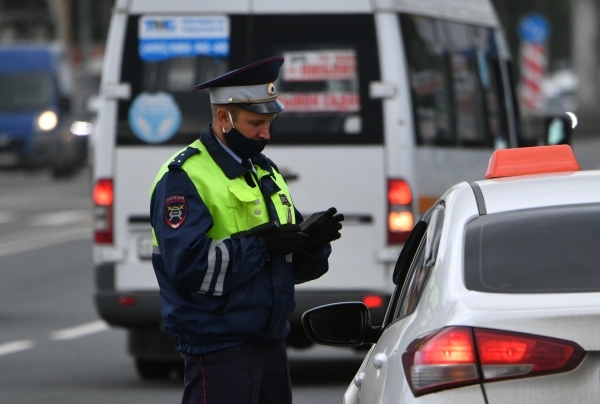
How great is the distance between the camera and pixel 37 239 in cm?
2120

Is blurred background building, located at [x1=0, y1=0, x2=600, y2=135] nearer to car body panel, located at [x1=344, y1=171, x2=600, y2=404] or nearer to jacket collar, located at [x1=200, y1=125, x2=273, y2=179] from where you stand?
jacket collar, located at [x1=200, y1=125, x2=273, y2=179]

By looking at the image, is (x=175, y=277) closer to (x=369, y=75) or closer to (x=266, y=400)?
(x=266, y=400)

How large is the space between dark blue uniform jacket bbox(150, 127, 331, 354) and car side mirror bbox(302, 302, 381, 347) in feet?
0.62

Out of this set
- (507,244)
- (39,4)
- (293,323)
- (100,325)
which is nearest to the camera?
(507,244)

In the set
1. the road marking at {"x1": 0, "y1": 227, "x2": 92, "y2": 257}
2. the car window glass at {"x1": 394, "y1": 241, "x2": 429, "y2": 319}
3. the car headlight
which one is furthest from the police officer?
the car headlight

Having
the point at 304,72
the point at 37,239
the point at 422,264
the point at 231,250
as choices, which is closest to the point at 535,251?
the point at 422,264

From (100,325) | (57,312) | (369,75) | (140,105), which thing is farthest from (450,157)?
(57,312)

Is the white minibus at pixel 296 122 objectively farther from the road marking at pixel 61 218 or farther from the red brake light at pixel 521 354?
the road marking at pixel 61 218

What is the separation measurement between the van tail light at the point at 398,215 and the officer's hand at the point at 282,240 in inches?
166

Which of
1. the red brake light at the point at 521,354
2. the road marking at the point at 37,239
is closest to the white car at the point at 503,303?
the red brake light at the point at 521,354

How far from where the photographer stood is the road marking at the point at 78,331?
1230cm

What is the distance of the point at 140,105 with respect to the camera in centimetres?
902

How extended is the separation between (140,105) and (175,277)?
4616 mm

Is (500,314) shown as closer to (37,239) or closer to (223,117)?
(223,117)
